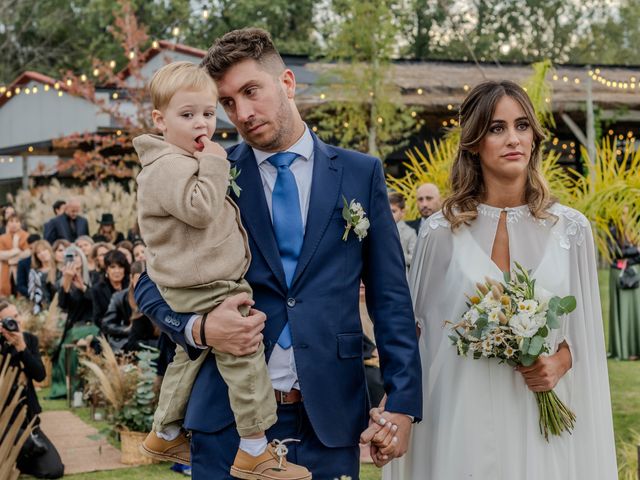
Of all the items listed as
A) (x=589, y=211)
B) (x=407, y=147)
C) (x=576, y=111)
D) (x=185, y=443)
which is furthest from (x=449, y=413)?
(x=407, y=147)

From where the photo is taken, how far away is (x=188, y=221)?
132 inches

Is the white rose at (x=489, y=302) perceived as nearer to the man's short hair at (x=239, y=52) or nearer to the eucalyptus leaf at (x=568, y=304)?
the eucalyptus leaf at (x=568, y=304)

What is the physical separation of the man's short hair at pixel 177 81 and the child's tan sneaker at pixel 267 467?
1.30 meters

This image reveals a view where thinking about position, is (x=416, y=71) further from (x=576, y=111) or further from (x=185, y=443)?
(x=185, y=443)

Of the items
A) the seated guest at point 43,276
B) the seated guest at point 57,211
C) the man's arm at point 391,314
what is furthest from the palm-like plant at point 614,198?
the seated guest at point 57,211

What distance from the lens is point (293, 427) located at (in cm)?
361

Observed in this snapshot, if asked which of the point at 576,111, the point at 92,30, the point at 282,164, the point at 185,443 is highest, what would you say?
the point at 92,30

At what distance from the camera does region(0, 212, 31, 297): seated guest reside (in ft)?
54.9

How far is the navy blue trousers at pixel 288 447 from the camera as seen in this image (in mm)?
3582

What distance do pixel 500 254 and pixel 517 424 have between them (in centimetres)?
73

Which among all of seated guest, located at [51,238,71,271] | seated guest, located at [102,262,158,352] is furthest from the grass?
seated guest, located at [51,238,71,271]

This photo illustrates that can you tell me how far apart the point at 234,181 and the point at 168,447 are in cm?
105

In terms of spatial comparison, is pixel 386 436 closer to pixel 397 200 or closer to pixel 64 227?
pixel 397 200

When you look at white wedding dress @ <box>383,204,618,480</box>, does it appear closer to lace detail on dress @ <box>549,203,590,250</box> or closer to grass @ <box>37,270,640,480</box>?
lace detail on dress @ <box>549,203,590,250</box>
